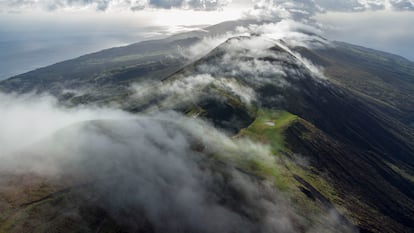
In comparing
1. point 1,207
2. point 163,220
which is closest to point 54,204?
point 1,207

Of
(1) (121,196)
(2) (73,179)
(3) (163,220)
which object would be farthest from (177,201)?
(2) (73,179)

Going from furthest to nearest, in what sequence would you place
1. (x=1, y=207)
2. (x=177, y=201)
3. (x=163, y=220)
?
(x=177, y=201)
(x=163, y=220)
(x=1, y=207)

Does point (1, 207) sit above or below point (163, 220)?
above

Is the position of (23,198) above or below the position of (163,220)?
above

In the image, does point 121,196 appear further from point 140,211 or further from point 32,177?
point 32,177

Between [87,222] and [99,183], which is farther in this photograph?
[99,183]

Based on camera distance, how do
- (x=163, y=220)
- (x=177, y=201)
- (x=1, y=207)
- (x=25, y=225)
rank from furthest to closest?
(x=177, y=201) < (x=163, y=220) < (x=1, y=207) < (x=25, y=225)

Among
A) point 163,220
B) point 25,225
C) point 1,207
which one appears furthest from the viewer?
point 163,220

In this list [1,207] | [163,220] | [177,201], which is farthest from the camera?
[177,201]

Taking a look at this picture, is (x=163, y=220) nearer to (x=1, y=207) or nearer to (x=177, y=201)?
(x=177, y=201)
